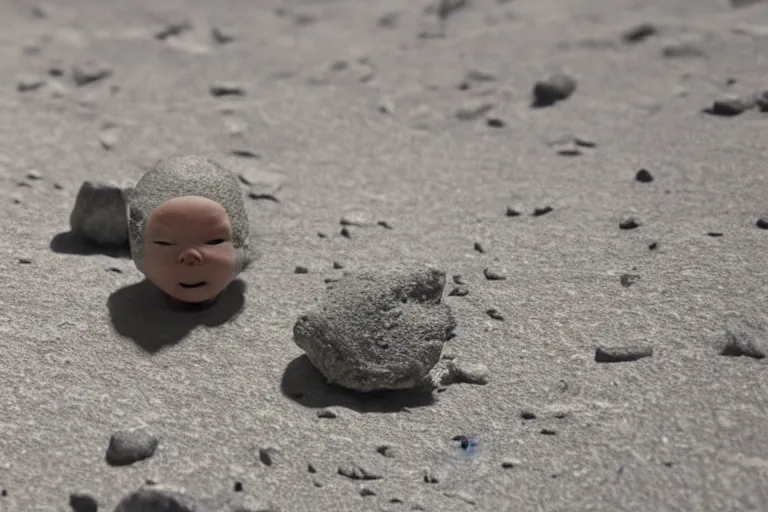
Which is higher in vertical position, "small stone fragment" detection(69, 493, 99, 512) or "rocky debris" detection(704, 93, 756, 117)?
"small stone fragment" detection(69, 493, 99, 512)

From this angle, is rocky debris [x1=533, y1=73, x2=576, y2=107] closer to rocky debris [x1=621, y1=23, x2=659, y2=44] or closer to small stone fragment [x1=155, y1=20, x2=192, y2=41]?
rocky debris [x1=621, y1=23, x2=659, y2=44]

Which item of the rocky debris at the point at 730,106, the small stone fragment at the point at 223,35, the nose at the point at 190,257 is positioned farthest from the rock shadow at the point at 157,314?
the small stone fragment at the point at 223,35

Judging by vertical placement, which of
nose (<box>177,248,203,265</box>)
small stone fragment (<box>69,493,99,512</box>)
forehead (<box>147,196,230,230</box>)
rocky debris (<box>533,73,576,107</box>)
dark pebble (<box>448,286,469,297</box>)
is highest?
forehead (<box>147,196,230,230</box>)

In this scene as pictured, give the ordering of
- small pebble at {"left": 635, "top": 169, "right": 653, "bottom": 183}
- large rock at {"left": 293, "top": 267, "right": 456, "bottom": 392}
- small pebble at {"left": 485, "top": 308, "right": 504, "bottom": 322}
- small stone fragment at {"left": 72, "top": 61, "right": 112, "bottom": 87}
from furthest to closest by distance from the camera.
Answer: small stone fragment at {"left": 72, "top": 61, "right": 112, "bottom": 87}, small pebble at {"left": 635, "top": 169, "right": 653, "bottom": 183}, small pebble at {"left": 485, "top": 308, "right": 504, "bottom": 322}, large rock at {"left": 293, "top": 267, "right": 456, "bottom": 392}

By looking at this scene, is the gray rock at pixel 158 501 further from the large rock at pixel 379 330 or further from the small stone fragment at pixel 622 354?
the small stone fragment at pixel 622 354

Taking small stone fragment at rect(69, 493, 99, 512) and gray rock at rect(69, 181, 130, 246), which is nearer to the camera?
small stone fragment at rect(69, 493, 99, 512)

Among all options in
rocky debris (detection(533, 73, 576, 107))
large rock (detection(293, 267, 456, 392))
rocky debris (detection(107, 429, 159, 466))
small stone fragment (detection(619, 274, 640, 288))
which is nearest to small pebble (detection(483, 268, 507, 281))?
small stone fragment (detection(619, 274, 640, 288))

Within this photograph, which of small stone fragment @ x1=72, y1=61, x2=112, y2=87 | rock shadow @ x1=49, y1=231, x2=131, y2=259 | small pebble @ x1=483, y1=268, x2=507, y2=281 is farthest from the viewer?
small stone fragment @ x1=72, y1=61, x2=112, y2=87
